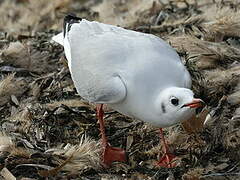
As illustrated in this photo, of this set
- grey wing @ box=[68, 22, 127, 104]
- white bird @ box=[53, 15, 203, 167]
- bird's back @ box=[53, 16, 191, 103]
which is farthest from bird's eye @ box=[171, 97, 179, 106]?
grey wing @ box=[68, 22, 127, 104]

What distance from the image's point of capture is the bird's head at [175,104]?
3706 mm

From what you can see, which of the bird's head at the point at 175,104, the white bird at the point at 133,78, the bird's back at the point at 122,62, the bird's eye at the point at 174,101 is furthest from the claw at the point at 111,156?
the bird's eye at the point at 174,101

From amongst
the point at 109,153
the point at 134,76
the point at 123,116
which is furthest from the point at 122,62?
the point at 123,116

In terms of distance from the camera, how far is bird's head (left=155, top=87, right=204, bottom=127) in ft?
12.2

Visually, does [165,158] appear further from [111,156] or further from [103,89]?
[103,89]

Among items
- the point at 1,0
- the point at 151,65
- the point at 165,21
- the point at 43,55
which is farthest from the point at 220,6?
the point at 1,0

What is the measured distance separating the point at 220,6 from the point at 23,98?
Answer: 85.5 inches

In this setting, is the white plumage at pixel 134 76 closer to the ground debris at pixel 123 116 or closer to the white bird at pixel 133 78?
the white bird at pixel 133 78

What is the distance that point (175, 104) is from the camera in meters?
3.77

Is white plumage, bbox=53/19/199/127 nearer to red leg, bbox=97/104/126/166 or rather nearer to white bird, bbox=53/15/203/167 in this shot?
white bird, bbox=53/15/203/167

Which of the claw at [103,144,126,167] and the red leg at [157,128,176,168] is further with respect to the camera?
the claw at [103,144,126,167]

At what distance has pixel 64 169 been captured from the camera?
13.6 feet

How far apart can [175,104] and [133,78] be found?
350mm

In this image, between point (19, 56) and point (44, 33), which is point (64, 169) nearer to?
point (19, 56)
